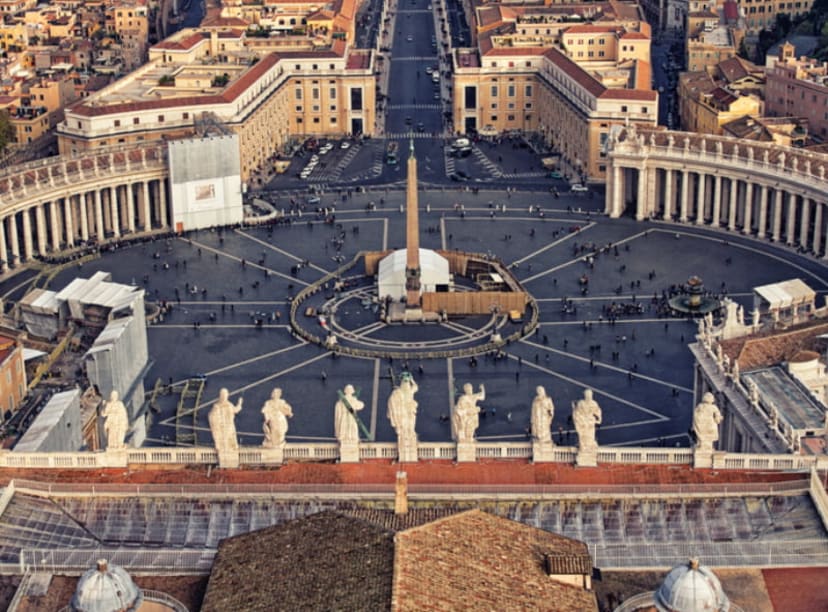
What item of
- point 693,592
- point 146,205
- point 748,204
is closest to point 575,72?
point 748,204

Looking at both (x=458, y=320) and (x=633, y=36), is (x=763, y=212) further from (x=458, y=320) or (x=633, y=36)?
(x=633, y=36)

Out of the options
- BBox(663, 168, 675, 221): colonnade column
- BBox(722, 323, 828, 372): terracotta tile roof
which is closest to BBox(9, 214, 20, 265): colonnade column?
BBox(663, 168, 675, 221): colonnade column

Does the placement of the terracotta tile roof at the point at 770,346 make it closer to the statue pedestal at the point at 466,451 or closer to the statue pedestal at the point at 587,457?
the statue pedestal at the point at 587,457

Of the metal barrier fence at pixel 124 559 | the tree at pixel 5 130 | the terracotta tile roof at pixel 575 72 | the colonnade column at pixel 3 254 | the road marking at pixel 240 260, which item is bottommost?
the road marking at pixel 240 260

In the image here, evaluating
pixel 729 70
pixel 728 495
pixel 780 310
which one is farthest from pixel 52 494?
pixel 729 70

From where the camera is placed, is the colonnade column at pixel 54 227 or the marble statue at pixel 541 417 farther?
the colonnade column at pixel 54 227

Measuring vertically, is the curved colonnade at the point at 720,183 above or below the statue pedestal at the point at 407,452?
below

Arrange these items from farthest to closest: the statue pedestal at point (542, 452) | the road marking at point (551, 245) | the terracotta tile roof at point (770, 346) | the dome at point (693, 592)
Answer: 1. the road marking at point (551, 245)
2. the terracotta tile roof at point (770, 346)
3. the statue pedestal at point (542, 452)
4. the dome at point (693, 592)

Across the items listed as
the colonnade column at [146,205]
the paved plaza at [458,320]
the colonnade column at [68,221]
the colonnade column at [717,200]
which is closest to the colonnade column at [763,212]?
the paved plaza at [458,320]
